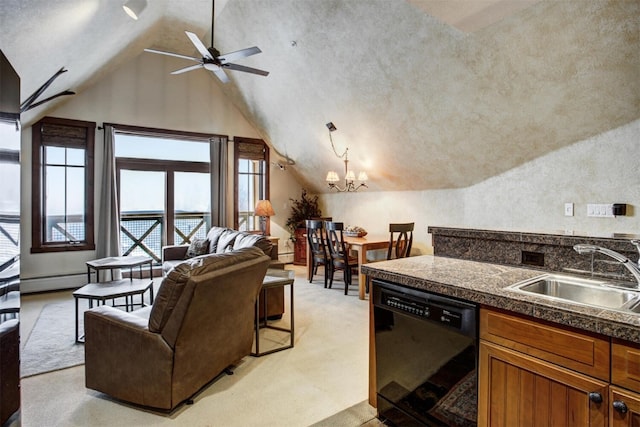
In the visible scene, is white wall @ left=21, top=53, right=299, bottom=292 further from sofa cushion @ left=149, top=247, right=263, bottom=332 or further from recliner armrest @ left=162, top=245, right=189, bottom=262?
sofa cushion @ left=149, top=247, right=263, bottom=332

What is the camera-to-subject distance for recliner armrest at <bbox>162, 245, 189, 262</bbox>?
523 centimetres

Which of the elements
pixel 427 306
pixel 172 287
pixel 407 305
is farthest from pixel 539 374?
pixel 172 287

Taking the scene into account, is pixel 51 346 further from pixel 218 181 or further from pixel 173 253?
pixel 218 181

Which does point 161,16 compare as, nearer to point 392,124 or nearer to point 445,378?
point 392,124

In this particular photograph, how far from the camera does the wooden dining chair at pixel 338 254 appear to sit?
502 cm

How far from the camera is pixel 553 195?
372 cm

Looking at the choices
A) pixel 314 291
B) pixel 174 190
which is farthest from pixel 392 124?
pixel 174 190

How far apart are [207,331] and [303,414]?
833 millimetres

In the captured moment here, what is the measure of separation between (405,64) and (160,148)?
467 centimetres

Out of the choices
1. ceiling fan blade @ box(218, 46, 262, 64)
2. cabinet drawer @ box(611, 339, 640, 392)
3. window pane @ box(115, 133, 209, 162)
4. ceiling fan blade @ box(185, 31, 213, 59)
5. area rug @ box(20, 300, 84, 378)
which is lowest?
area rug @ box(20, 300, 84, 378)

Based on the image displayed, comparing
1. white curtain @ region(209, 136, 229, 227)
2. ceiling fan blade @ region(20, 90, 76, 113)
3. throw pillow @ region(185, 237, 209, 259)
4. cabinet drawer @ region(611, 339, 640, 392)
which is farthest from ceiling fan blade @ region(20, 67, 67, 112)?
cabinet drawer @ region(611, 339, 640, 392)

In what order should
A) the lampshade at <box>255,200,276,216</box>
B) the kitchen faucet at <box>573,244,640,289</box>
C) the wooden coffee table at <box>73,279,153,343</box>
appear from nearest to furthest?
the kitchen faucet at <box>573,244,640,289</box>, the wooden coffee table at <box>73,279,153,343</box>, the lampshade at <box>255,200,276,216</box>

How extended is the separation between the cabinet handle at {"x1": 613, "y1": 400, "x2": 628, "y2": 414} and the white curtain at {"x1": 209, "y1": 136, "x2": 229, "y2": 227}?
6.22 metres

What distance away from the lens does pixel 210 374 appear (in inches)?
96.4
